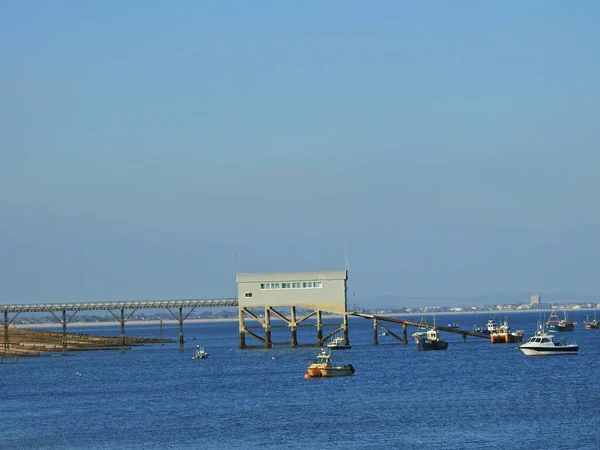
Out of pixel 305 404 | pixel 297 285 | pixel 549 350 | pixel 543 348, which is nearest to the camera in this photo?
pixel 305 404

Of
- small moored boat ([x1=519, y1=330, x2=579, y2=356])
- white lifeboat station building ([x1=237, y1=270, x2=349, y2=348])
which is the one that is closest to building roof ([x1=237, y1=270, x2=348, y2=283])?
white lifeboat station building ([x1=237, y1=270, x2=349, y2=348])

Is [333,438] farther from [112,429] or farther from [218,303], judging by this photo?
[218,303]

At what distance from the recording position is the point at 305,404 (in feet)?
290

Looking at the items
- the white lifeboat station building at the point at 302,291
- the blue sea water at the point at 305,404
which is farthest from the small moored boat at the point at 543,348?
the white lifeboat station building at the point at 302,291

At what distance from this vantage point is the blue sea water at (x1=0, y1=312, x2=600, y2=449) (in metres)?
70.3

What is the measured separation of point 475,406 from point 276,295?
61.4 meters

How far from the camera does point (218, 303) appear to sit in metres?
152

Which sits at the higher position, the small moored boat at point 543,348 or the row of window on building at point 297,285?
the row of window on building at point 297,285

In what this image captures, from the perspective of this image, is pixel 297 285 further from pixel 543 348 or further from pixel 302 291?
pixel 543 348

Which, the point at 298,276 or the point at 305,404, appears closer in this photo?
the point at 305,404

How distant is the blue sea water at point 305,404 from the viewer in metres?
70.3

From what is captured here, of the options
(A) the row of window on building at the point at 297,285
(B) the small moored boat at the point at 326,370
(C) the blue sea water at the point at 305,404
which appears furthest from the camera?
(A) the row of window on building at the point at 297,285

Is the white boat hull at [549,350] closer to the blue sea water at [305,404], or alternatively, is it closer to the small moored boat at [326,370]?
the blue sea water at [305,404]

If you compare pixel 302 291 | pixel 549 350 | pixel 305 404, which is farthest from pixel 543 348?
pixel 305 404
